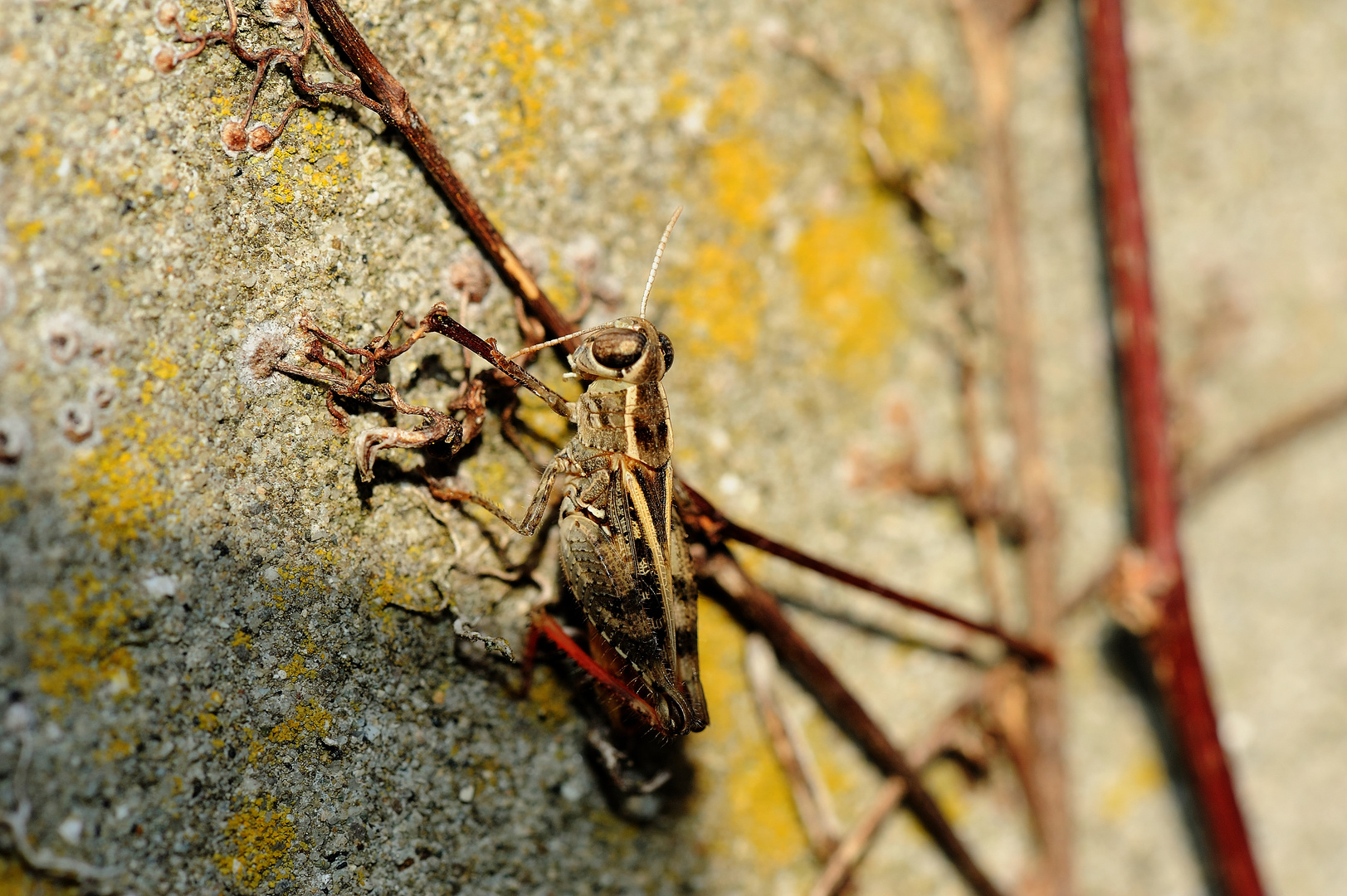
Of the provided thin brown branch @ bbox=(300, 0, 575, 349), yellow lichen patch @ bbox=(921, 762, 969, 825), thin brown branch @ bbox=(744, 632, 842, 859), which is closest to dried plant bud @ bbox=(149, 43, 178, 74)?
thin brown branch @ bbox=(300, 0, 575, 349)

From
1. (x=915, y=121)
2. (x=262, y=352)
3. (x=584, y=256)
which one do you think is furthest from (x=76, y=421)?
(x=915, y=121)

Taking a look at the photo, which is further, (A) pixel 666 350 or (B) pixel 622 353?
(A) pixel 666 350

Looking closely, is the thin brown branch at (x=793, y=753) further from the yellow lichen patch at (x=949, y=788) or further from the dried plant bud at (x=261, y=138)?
the dried plant bud at (x=261, y=138)

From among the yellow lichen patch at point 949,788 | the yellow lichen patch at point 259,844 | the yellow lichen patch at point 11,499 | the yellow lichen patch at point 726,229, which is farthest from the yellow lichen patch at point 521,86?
the yellow lichen patch at point 949,788

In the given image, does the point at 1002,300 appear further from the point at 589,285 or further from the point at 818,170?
the point at 589,285

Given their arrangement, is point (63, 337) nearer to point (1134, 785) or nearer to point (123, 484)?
point (123, 484)

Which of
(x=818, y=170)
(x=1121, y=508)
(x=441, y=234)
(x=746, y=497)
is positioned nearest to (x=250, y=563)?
(x=441, y=234)
